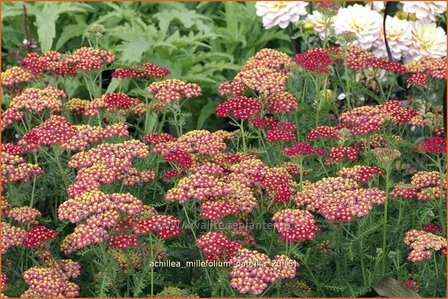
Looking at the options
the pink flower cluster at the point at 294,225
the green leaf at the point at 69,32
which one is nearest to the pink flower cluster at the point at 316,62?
the pink flower cluster at the point at 294,225

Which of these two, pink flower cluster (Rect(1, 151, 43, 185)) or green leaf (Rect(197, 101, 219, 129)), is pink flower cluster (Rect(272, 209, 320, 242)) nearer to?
pink flower cluster (Rect(1, 151, 43, 185))

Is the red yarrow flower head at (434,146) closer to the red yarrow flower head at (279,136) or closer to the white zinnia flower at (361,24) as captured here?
the red yarrow flower head at (279,136)

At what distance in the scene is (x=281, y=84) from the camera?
386 cm

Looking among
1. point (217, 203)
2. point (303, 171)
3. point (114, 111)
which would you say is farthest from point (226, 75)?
point (217, 203)

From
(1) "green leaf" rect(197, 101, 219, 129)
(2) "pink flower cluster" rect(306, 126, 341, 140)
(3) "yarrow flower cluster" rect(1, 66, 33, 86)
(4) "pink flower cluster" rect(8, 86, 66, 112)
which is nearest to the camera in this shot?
(2) "pink flower cluster" rect(306, 126, 341, 140)

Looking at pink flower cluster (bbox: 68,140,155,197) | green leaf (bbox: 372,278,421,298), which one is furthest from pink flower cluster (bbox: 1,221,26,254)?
green leaf (bbox: 372,278,421,298)

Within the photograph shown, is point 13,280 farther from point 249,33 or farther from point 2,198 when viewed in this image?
point 249,33

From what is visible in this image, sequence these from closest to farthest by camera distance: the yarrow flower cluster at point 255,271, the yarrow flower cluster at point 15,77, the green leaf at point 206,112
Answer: the yarrow flower cluster at point 255,271, the yarrow flower cluster at point 15,77, the green leaf at point 206,112

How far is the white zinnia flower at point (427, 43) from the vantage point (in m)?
4.98

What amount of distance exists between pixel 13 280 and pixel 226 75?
2.39 metres

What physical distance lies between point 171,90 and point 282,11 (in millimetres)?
1351

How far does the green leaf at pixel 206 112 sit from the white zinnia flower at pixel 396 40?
1.00 metres

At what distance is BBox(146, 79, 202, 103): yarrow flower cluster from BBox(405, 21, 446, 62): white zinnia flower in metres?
1.62

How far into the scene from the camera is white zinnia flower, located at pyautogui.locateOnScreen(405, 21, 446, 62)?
498 cm
